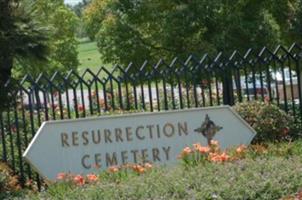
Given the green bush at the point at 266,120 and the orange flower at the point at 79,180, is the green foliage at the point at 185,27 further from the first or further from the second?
the orange flower at the point at 79,180

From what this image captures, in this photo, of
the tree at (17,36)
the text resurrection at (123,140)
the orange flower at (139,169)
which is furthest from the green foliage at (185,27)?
the orange flower at (139,169)

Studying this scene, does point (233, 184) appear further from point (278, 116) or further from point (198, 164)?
point (278, 116)

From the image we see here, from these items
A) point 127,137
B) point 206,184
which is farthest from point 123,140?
point 206,184

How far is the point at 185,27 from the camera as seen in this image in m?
14.5

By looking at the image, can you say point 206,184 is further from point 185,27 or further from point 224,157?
point 185,27

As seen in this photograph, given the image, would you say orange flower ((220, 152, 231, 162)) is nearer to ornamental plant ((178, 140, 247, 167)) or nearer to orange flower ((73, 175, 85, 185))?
ornamental plant ((178, 140, 247, 167))

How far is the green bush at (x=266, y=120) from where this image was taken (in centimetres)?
866

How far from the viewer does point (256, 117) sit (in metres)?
8.70

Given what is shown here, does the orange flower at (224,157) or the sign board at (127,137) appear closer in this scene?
the orange flower at (224,157)

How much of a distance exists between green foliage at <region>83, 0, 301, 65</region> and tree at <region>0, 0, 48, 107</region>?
3.91 metres

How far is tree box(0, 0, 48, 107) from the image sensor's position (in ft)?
35.7

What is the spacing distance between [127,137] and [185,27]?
712 cm

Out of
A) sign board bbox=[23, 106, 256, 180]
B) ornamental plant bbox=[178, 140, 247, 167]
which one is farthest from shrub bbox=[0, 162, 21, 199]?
ornamental plant bbox=[178, 140, 247, 167]

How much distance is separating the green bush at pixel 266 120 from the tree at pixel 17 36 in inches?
151
